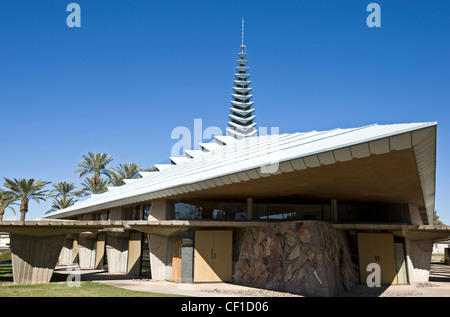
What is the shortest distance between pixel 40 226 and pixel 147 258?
26.1ft

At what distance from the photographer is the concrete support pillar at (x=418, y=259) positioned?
826 inches

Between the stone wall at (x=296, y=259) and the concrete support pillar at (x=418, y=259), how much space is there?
3.93 metres

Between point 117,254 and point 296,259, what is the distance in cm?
1724

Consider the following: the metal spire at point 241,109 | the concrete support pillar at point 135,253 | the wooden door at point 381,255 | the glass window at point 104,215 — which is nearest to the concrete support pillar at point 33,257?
the concrete support pillar at point 135,253

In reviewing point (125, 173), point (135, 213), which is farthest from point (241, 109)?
point (135, 213)

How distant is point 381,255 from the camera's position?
67.8 ft

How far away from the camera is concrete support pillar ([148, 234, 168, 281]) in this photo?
2083 centimetres

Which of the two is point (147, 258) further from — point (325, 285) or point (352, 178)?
point (352, 178)

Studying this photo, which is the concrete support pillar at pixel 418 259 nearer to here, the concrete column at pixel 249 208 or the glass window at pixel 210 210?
the concrete column at pixel 249 208

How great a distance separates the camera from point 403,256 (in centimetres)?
2095

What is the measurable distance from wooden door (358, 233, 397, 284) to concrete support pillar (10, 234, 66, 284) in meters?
17.0

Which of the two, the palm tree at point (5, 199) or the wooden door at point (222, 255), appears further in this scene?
the palm tree at point (5, 199)

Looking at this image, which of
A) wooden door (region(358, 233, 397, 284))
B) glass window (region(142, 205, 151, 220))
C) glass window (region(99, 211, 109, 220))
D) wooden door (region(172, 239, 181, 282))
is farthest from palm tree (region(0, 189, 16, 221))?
wooden door (region(358, 233, 397, 284))
